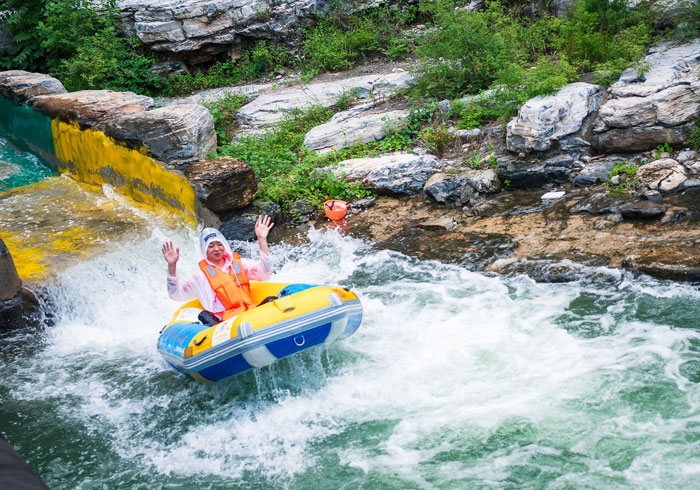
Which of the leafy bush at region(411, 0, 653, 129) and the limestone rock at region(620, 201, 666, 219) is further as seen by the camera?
the leafy bush at region(411, 0, 653, 129)

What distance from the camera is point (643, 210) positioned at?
5.25 m

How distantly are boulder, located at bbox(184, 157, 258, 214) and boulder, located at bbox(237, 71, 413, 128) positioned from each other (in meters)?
2.28

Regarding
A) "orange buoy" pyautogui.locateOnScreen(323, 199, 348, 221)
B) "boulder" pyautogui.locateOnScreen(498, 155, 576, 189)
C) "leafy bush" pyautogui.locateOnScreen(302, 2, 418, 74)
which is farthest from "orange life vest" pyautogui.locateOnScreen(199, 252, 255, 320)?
"leafy bush" pyautogui.locateOnScreen(302, 2, 418, 74)

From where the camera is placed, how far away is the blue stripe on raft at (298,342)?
375cm

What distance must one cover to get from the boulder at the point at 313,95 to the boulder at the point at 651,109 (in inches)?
130

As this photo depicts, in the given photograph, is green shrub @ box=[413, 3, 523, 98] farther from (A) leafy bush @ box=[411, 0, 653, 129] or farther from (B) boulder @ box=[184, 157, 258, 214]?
(B) boulder @ box=[184, 157, 258, 214]

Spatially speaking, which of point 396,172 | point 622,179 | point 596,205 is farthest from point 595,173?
point 396,172

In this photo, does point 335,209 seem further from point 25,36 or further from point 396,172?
point 25,36

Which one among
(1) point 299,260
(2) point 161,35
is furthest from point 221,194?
(2) point 161,35

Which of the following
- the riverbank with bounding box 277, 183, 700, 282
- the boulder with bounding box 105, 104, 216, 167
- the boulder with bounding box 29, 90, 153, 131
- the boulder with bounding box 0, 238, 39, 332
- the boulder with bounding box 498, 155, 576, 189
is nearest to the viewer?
the riverbank with bounding box 277, 183, 700, 282

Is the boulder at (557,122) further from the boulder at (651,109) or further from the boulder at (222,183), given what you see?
the boulder at (222,183)

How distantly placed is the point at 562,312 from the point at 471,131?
11.3 ft

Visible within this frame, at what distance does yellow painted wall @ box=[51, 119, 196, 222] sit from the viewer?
21.7 ft

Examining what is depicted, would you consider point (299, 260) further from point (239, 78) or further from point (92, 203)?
point (239, 78)
